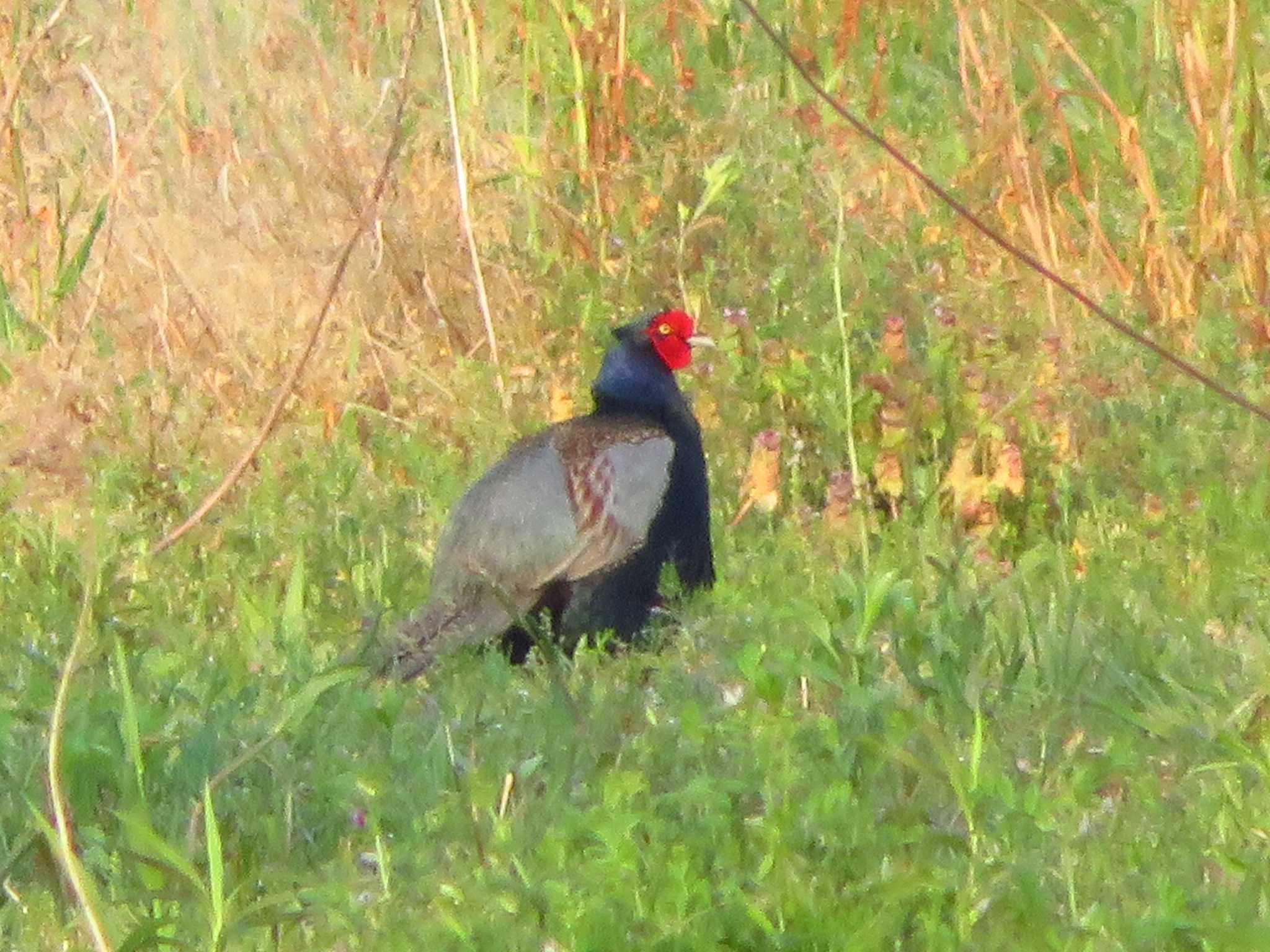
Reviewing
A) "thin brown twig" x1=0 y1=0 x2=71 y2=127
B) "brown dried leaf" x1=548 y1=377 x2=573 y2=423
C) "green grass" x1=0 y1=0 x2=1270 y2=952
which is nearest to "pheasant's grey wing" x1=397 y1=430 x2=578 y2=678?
"green grass" x1=0 y1=0 x2=1270 y2=952

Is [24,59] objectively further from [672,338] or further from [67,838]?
[67,838]

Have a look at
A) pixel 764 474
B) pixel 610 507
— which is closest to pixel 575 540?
pixel 610 507

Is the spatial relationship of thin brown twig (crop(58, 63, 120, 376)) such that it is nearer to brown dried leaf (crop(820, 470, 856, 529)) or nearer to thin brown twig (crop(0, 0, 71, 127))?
thin brown twig (crop(0, 0, 71, 127))

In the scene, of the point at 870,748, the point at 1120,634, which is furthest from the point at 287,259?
the point at 870,748

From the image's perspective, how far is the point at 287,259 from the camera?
651 cm

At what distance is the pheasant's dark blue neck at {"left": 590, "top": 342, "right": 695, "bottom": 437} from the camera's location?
5199mm

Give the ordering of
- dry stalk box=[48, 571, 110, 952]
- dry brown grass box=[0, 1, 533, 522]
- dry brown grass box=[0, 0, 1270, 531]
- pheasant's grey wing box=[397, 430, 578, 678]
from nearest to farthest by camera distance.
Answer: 1. dry stalk box=[48, 571, 110, 952]
2. pheasant's grey wing box=[397, 430, 578, 678]
3. dry brown grass box=[0, 0, 1270, 531]
4. dry brown grass box=[0, 1, 533, 522]

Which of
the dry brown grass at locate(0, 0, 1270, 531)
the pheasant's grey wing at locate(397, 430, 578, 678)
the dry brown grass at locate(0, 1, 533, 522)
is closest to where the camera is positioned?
the pheasant's grey wing at locate(397, 430, 578, 678)

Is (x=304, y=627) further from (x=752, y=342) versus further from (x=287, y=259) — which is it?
(x=287, y=259)

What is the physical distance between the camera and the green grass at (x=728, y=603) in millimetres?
2967

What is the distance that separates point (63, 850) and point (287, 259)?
403 cm

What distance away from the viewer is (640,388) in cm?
522

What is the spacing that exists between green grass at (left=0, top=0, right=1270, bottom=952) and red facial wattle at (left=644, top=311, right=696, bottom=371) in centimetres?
35

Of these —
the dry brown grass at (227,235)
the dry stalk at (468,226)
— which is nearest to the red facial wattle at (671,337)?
the dry stalk at (468,226)
